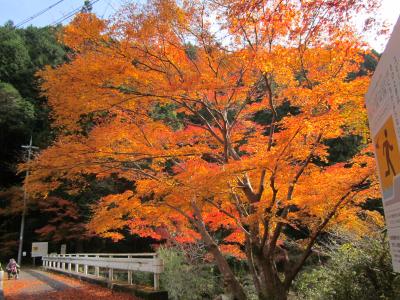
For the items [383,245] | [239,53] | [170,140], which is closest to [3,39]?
[170,140]

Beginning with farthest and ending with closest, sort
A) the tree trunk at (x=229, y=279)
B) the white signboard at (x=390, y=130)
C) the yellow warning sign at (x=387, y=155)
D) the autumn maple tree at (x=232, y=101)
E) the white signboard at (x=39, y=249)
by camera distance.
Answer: the white signboard at (x=39, y=249), the tree trunk at (x=229, y=279), the autumn maple tree at (x=232, y=101), the yellow warning sign at (x=387, y=155), the white signboard at (x=390, y=130)

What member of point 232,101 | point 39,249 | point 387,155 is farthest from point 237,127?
point 39,249

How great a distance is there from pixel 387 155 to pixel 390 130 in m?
0.23

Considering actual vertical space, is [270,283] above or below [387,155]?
below

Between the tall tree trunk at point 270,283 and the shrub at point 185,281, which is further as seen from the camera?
the shrub at point 185,281

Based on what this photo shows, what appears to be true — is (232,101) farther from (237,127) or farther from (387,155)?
(387,155)

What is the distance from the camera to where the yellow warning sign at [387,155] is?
8.19 ft

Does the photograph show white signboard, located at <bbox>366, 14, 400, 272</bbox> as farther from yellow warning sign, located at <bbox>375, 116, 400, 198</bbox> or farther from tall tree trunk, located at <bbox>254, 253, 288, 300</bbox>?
tall tree trunk, located at <bbox>254, 253, 288, 300</bbox>

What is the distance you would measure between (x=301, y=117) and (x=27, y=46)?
145 ft

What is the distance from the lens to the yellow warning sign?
250 centimetres

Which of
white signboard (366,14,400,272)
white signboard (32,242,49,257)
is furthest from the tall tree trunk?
white signboard (32,242,49,257)

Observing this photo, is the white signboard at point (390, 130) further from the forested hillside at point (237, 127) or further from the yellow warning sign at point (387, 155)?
the forested hillside at point (237, 127)

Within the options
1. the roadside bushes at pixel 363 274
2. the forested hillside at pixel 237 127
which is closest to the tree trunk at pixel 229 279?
the forested hillside at pixel 237 127

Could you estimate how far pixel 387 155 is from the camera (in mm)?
2688
